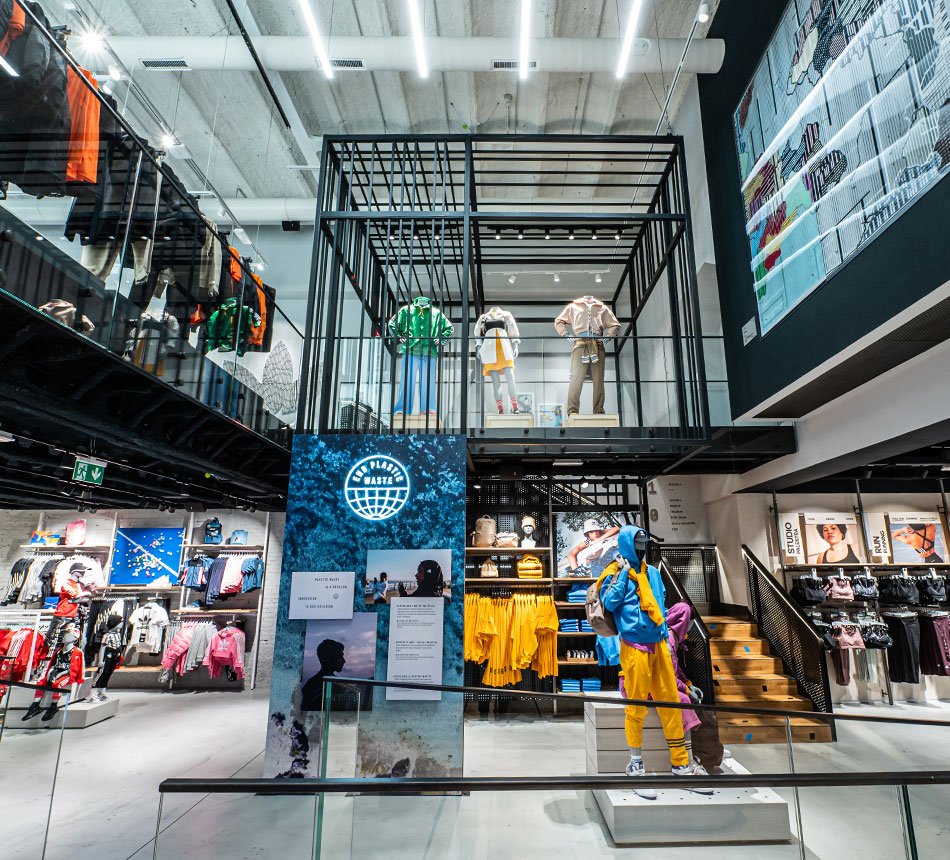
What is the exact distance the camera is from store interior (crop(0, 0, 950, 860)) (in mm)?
3215

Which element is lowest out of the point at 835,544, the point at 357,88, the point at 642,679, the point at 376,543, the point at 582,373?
the point at 642,679

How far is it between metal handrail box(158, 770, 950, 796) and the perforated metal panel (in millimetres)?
5347

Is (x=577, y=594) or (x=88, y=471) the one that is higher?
(x=88, y=471)

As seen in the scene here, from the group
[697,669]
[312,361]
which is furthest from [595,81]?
[697,669]

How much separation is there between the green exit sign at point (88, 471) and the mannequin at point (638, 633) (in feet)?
16.5

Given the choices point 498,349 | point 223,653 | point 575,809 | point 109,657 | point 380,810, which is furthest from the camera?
point 223,653

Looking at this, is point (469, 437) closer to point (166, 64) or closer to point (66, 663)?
point (166, 64)

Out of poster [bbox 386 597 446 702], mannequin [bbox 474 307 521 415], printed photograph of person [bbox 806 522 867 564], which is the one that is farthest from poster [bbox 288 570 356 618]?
printed photograph of person [bbox 806 522 867 564]

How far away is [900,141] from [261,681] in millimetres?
11026

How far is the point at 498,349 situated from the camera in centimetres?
729

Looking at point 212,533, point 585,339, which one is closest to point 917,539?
point 585,339

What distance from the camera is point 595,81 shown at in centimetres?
811

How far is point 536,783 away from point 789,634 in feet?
22.3

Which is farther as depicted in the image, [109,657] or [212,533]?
[212,533]
